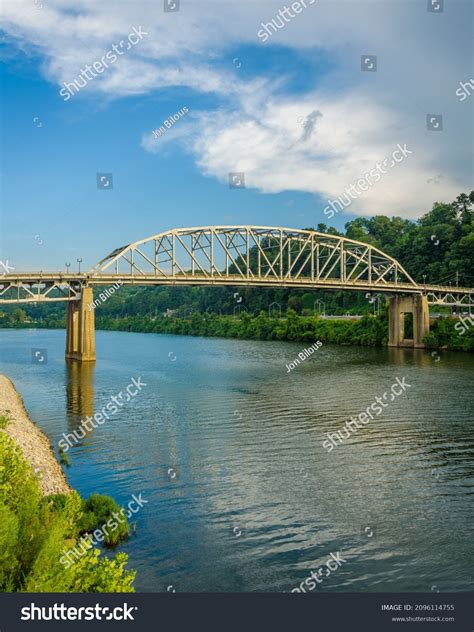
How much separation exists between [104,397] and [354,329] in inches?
2617

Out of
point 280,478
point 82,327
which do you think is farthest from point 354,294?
point 280,478

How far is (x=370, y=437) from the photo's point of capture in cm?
2759

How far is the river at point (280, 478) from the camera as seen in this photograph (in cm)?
1392

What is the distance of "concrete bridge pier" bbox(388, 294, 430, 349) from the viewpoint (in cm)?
8768

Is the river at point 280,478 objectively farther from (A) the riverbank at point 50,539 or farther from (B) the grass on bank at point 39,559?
(B) the grass on bank at point 39,559

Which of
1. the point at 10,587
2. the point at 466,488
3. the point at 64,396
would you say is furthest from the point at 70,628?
the point at 64,396

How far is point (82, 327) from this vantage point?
6009 cm

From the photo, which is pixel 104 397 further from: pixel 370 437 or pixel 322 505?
pixel 322 505

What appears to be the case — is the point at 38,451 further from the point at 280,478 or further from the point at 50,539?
the point at 50,539

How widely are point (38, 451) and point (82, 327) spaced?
3960 cm

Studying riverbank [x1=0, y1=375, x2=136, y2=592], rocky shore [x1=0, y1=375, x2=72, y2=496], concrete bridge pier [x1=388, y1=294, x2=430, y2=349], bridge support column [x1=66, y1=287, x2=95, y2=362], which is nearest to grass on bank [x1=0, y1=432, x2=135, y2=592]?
riverbank [x1=0, y1=375, x2=136, y2=592]

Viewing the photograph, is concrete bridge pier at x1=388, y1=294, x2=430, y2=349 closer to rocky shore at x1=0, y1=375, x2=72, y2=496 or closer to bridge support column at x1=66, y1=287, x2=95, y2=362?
bridge support column at x1=66, y1=287, x2=95, y2=362

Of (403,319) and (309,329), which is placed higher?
(403,319)

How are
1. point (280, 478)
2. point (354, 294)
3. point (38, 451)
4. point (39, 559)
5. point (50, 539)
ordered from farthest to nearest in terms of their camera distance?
point (354, 294) < point (38, 451) < point (280, 478) < point (50, 539) < point (39, 559)
